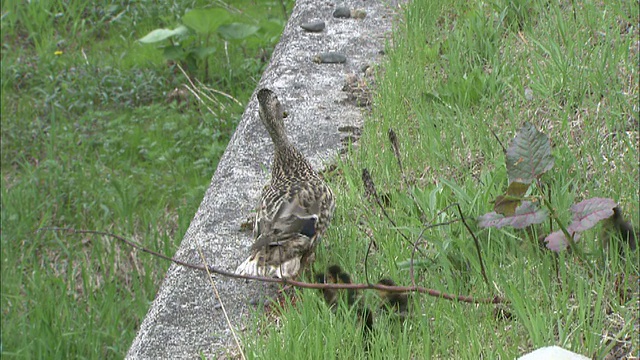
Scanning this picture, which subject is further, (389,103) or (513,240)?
(389,103)

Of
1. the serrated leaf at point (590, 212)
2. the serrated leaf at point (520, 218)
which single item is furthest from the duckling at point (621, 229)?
the serrated leaf at point (520, 218)

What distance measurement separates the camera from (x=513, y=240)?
129 inches

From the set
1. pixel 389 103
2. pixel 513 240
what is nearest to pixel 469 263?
pixel 513 240

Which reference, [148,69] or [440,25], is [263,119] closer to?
[440,25]

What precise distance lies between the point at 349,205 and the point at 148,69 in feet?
15.4

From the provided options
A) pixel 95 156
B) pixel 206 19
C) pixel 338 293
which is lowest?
pixel 95 156

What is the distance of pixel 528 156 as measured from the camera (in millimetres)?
3062

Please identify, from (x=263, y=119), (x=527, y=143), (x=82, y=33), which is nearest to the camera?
(x=527, y=143)

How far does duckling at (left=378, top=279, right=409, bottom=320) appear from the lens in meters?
3.06

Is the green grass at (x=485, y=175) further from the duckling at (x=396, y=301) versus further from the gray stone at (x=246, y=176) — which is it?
the gray stone at (x=246, y=176)

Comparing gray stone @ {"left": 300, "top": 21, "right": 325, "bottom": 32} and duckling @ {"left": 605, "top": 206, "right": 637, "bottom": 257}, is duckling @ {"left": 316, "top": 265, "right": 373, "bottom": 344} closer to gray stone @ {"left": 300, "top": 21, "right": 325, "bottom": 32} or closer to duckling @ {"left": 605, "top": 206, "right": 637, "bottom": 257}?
duckling @ {"left": 605, "top": 206, "right": 637, "bottom": 257}

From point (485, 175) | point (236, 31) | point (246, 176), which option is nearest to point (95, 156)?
point (236, 31)

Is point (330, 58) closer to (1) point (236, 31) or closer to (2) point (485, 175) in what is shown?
(2) point (485, 175)

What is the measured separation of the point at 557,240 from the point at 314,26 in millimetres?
3048
